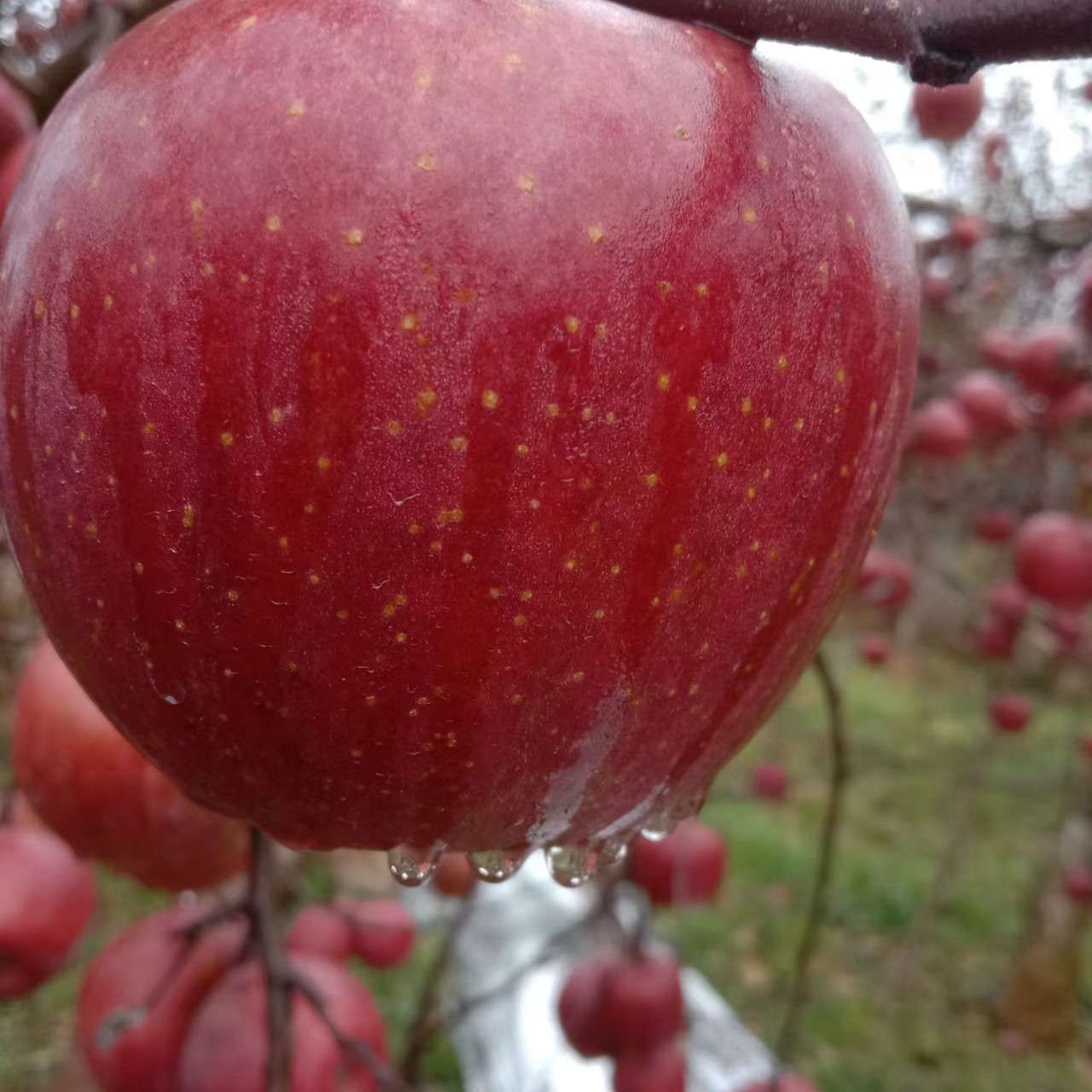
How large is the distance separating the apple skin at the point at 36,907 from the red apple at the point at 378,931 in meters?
0.35

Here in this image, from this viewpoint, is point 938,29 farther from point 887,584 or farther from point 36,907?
point 887,584

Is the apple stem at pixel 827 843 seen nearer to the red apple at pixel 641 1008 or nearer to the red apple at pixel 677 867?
the red apple at pixel 641 1008

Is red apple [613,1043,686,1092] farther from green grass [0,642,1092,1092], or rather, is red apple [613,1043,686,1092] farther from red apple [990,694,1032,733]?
red apple [990,694,1032,733]

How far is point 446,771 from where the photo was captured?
43cm

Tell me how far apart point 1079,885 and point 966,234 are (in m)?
1.52

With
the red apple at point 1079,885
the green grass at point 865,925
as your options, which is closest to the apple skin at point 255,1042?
the green grass at point 865,925

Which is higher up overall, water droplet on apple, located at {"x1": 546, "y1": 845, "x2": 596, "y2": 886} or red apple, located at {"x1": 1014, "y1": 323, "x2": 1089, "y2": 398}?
water droplet on apple, located at {"x1": 546, "y1": 845, "x2": 596, "y2": 886}

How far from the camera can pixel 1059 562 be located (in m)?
1.87

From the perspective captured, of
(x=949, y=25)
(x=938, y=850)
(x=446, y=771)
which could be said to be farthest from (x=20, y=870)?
(x=938, y=850)

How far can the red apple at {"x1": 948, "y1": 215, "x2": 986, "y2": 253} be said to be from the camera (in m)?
2.33

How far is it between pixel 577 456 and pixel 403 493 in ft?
0.20

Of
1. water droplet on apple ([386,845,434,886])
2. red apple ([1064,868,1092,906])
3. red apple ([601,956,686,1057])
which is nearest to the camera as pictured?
water droplet on apple ([386,845,434,886])

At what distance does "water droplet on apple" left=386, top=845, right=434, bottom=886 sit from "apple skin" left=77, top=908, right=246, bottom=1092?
45 centimetres

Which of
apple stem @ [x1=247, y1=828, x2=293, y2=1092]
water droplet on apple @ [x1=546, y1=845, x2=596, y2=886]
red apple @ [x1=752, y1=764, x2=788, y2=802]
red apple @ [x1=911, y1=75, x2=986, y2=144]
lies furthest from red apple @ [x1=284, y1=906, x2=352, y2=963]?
red apple @ [x1=752, y1=764, x2=788, y2=802]
